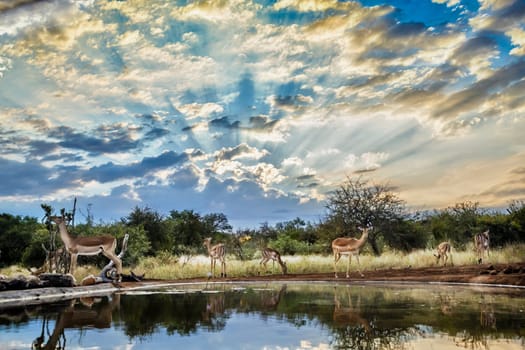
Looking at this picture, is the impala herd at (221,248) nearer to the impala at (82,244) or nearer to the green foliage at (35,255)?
the impala at (82,244)

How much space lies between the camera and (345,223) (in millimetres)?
30359

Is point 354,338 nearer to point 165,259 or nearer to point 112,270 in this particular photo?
point 112,270

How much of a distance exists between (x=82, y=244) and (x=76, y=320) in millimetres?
8736

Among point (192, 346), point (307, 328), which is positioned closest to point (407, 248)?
point (307, 328)

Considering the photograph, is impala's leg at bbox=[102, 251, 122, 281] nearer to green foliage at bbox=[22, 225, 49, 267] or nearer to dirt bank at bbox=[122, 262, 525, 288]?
dirt bank at bbox=[122, 262, 525, 288]

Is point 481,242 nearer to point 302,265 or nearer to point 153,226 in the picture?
point 302,265

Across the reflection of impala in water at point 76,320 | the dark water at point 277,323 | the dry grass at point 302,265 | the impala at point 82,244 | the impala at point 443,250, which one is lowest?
the dark water at point 277,323

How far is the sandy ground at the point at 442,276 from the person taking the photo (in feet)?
53.1

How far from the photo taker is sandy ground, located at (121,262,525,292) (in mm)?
16188

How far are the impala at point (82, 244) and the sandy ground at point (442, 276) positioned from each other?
1679 millimetres

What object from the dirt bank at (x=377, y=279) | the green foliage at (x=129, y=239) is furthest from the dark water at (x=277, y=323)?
the green foliage at (x=129, y=239)

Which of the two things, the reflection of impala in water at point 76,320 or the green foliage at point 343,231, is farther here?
the green foliage at point 343,231

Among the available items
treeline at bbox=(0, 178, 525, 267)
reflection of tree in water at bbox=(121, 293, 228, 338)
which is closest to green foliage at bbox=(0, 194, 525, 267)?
treeline at bbox=(0, 178, 525, 267)

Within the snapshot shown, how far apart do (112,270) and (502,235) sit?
23.0m
